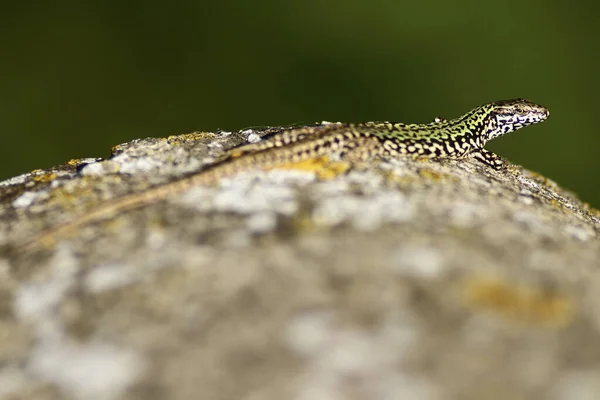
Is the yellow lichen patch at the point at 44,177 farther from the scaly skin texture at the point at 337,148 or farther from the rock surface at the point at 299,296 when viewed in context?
the scaly skin texture at the point at 337,148

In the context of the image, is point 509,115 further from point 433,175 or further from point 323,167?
point 323,167

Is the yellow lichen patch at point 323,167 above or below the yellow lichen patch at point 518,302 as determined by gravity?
above

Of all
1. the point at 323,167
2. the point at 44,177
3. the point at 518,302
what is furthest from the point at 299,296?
the point at 44,177

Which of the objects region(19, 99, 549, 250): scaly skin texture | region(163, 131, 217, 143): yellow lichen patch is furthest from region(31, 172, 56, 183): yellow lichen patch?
region(163, 131, 217, 143): yellow lichen patch

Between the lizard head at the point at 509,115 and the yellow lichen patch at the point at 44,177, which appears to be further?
the lizard head at the point at 509,115

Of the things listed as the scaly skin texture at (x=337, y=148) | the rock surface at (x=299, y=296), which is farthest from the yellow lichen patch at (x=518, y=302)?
the scaly skin texture at (x=337, y=148)

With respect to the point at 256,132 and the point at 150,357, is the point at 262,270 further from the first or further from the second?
the point at 256,132
